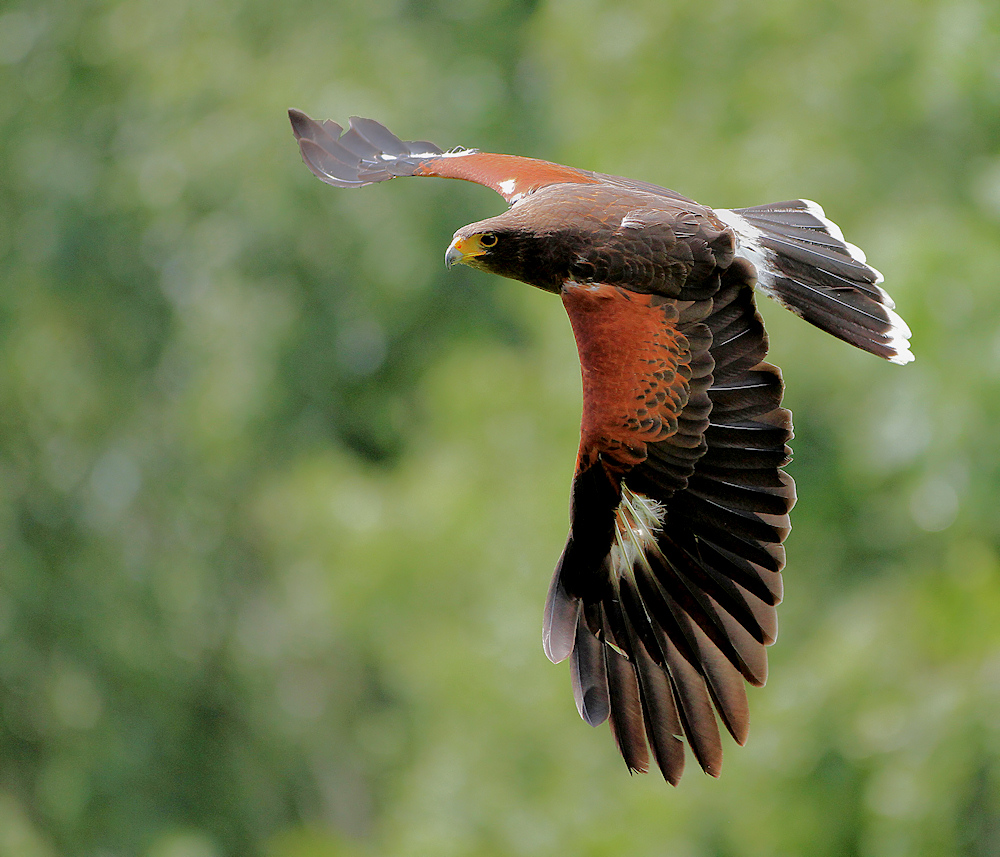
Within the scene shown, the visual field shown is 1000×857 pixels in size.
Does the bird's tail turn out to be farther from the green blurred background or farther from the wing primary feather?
the green blurred background

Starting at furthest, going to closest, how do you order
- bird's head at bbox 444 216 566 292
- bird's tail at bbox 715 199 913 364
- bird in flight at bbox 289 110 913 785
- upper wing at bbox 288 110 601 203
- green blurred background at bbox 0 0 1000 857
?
green blurred background at bbox 0 0 1000 857, upper wing at bbox 288 110 601 203, bird's tail at bbox 715 199 913 364, bird's head at bbox 444 216 566 292, bird in flight at bbox 289 110 913 785

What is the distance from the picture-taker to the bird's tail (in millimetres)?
5566

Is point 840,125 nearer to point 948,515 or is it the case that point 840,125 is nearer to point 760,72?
point 760,72

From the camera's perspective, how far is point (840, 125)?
14977 millimetres

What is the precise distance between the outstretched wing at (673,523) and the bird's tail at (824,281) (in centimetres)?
60

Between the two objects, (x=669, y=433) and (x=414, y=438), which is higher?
(x=414, y=438)

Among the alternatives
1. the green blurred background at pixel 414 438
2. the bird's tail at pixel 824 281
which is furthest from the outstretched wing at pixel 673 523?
the green blurred background at pixel 414 438

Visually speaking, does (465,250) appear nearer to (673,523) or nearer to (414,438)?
(673,523)

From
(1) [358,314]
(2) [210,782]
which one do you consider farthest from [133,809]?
(1) [358,314]

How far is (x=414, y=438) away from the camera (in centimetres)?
2219

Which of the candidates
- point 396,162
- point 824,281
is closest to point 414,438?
point 396,162

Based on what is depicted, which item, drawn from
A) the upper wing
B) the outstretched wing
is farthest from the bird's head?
the upper wing

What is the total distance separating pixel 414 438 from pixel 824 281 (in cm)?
1661

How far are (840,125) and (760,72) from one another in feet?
6.23
